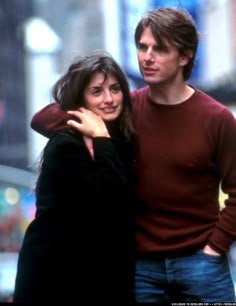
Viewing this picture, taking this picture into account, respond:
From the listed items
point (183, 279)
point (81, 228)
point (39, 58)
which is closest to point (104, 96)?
point (81, 228)

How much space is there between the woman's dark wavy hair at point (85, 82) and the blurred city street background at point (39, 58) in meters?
1.35

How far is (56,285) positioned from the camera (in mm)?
1596

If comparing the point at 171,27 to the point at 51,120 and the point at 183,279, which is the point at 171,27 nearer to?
the point at 51,120

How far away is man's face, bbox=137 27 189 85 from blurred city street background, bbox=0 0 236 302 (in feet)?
4.37

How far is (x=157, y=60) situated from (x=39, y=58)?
196 cm

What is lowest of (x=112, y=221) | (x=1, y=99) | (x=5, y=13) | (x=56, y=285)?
(x=56, y=285)

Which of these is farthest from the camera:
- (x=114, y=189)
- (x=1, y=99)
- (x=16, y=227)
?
(x=1, y=99)

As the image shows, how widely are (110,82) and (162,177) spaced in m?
0.22

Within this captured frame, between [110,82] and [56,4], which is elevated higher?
[56,4]

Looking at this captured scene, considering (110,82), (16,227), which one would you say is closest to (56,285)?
(110,82)

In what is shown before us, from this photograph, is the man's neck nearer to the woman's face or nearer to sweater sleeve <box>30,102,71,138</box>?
the woman's face

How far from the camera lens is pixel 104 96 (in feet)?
5.19

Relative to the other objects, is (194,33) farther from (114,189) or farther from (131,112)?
(114,189)

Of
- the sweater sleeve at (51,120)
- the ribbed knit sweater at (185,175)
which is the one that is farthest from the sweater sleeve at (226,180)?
the sweater sleeve at (51,120)
